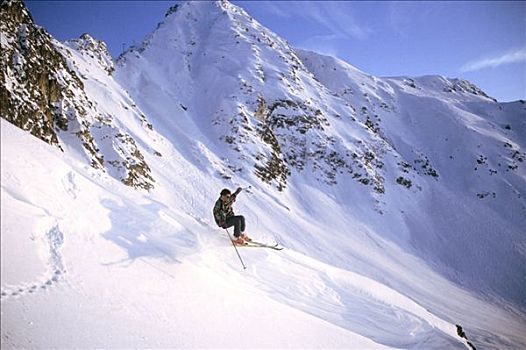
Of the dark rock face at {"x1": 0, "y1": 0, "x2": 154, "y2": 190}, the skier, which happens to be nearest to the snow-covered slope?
the skier

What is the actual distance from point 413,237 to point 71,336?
45714mm

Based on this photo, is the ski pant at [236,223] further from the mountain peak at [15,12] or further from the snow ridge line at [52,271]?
the mountain peak at [15,12]

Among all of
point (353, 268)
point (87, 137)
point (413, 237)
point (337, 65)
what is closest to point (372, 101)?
point (337, 65)

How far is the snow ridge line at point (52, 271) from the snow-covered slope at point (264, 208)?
0.08 ft

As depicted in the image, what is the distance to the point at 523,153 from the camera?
60.1 metres

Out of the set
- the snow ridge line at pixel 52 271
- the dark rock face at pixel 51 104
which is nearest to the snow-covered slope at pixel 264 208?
the snow ridge line at pixel 52 271

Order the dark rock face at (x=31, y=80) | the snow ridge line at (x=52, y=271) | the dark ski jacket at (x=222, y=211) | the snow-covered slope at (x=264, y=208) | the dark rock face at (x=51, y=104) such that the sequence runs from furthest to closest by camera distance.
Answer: the dark rock face at (x=51, y=104) < the dark rock face at (x=31, y=80) < the dark ski jacket at (x=222, y=211) < the snow-covered slope at (x=264, y=208) < the snow ridge line at (x=52, y=271)

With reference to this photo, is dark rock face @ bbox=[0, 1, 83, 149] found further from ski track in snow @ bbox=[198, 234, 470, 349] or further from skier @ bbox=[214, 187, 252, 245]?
ski track in snow @ bbox=[198, 234, 470, 349]

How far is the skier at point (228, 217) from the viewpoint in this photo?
389 inches

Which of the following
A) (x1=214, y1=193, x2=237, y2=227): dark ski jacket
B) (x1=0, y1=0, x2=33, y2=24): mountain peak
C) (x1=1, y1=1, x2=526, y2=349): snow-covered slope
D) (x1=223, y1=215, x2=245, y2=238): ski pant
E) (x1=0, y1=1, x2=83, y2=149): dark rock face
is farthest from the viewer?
(x1=0, y1=0, x2=33, y2=24): mountain peak

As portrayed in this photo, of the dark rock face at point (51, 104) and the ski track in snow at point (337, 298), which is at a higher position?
the dark rock face at point (51, 104)

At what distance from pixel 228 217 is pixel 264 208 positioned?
24.5 metres

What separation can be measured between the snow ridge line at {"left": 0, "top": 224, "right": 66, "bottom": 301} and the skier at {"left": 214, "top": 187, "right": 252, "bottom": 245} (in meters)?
5.07

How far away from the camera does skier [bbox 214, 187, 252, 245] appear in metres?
9.88
